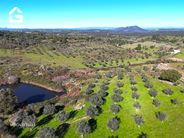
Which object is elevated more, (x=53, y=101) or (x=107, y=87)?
(x=107, y=87)

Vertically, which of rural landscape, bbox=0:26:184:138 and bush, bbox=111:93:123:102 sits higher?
bush, bbox=111:93:123:102

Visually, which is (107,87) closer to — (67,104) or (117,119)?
(67,104)

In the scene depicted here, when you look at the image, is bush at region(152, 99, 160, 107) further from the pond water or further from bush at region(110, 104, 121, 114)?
the pond water

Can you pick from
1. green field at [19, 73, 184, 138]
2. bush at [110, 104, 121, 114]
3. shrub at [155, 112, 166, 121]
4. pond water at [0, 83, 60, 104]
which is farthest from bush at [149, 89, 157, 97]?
pond water at [0, 83, 60, 104]

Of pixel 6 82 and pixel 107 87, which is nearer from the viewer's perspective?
pixel 107 87

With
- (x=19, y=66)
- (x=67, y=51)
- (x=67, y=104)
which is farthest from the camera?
(x=67, y=51)

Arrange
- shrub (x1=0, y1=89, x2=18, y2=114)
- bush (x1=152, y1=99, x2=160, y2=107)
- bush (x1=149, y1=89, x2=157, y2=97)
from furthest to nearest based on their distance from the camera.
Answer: shrub (x1=0, y1=89, x2=18, y2=114) → bush (x1=149, y1=89, x2=157, y2=97) → bush (x1=152, y1=99, x2=160, y2=107)

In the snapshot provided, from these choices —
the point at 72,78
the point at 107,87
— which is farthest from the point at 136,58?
the point at 107,87

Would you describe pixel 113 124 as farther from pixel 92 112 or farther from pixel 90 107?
pixel 90 107

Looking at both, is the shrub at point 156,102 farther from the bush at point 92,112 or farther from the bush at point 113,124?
the bush at point 92,112
